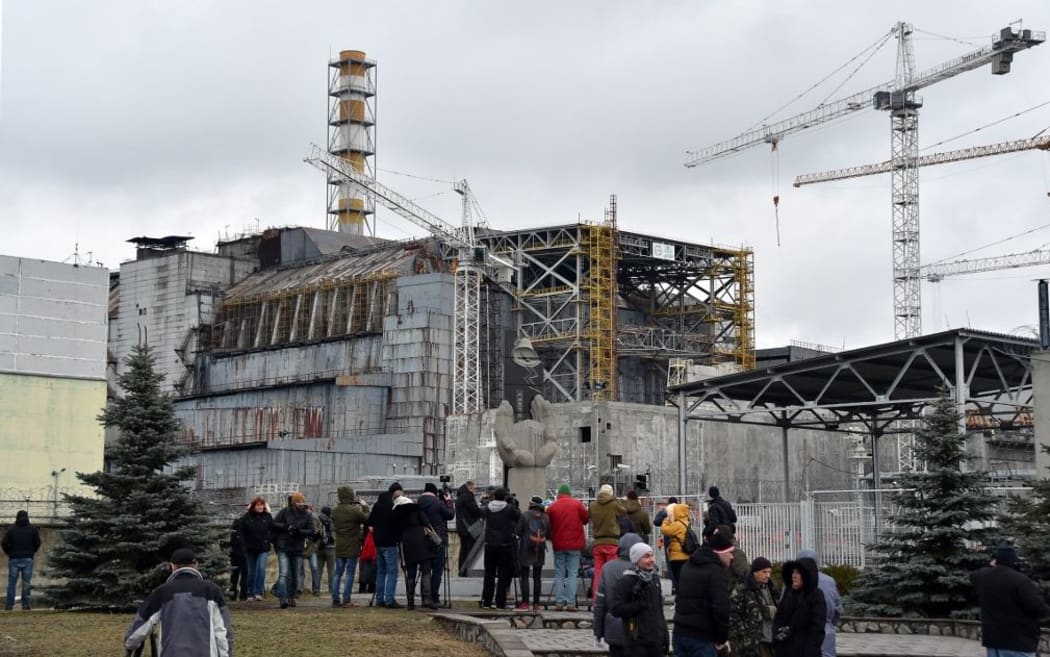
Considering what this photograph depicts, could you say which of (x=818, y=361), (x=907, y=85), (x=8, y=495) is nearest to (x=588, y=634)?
(x=818, y=361)

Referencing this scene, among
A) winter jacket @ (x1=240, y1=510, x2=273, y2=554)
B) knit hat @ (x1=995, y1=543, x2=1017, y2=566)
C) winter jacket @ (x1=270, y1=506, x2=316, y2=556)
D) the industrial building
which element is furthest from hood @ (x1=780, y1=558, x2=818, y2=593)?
the industrial building

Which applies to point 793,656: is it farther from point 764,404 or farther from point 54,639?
point 764,404

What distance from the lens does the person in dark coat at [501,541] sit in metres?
24.7

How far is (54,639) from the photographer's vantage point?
20.4 metres

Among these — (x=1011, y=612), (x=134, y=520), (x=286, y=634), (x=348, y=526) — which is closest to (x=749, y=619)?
(x=1011, y=612)

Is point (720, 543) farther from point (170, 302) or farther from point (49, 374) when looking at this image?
point (170, 302)

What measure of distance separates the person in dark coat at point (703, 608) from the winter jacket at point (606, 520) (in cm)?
890

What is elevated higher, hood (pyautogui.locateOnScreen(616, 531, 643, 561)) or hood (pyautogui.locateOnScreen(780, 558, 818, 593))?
hood (pyautogui.locateOnScreen(616, 531, 643, 561))

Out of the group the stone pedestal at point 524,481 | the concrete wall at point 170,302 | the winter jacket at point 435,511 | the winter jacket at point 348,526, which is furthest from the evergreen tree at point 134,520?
the concrete wall at point 170,302

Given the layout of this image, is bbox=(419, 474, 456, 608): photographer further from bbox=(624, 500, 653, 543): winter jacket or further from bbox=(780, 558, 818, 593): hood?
bbox=(780, 558, 818, 593): hood

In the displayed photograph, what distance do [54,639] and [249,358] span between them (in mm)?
74845

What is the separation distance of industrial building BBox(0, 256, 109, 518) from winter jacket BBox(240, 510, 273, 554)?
68.3ft

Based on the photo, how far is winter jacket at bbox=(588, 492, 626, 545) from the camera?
23.9 metres

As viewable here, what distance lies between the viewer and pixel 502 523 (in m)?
24.7
